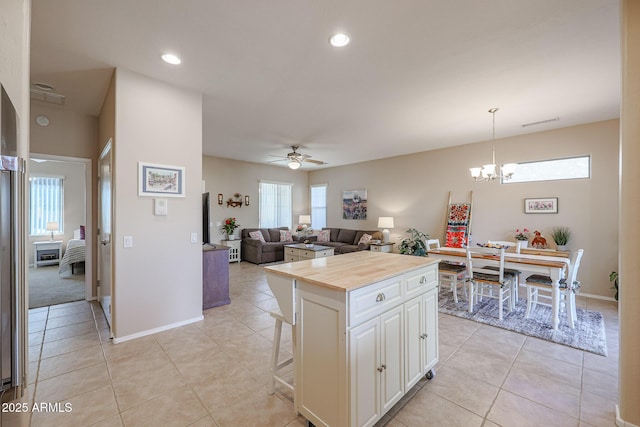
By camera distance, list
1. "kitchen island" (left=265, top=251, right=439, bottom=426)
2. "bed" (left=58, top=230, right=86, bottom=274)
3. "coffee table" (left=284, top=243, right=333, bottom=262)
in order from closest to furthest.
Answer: "kitchen island" (left=265, top=251, right=439, bottom=426) → "bed" (left=58, top=230, right=86, bottom=274) → "coffee table" (left=284, top=243, right=333, bottom=262)

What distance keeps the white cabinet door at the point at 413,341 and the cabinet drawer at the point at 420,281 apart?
0.20 ft

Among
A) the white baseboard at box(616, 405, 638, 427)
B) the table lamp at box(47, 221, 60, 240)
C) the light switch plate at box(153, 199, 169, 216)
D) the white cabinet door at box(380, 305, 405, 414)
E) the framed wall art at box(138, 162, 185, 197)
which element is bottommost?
the white baseboard at box(616, 405, 638, 427)

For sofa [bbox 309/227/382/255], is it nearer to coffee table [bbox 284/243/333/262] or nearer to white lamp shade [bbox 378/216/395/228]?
white lamp shade [bbox 378/216/395/228]

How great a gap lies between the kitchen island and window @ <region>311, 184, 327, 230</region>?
23.1ft

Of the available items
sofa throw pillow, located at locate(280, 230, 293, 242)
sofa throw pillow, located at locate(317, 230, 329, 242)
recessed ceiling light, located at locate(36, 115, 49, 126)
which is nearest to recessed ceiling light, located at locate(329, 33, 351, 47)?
recessed ceiling light, located at locate(36, 115, 49, 126)

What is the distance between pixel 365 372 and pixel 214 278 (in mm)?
2965

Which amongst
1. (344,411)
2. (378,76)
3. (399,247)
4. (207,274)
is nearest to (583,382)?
(344,411)

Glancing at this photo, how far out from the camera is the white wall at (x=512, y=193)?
4.31 meters

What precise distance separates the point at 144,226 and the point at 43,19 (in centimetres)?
187

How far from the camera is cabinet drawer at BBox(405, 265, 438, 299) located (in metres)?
1.96

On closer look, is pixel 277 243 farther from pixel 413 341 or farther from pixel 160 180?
pixel 413 341

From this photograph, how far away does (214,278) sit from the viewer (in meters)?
3.92

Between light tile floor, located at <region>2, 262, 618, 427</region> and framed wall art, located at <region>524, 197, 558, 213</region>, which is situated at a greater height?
framed wall art, located at <region>524, 197, 558, 213</region>

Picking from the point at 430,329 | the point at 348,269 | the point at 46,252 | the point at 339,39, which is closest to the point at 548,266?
the point at 430,329
